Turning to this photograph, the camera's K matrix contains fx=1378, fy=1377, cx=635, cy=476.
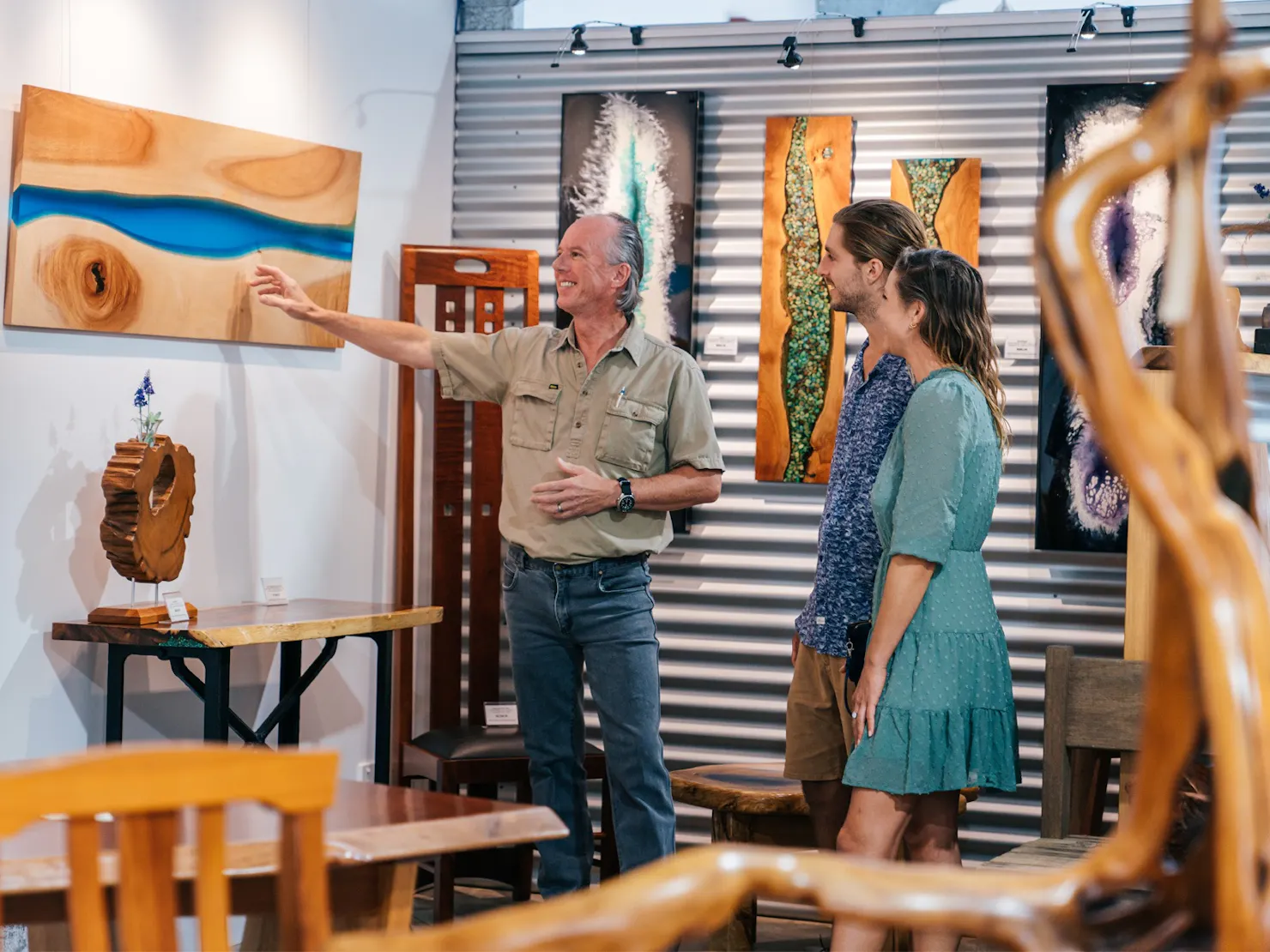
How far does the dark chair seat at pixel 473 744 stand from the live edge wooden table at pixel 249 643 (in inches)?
7.2

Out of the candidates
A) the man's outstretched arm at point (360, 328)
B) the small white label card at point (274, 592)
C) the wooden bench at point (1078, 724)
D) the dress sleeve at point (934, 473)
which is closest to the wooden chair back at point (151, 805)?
the dress sleeve at point (934, 473)

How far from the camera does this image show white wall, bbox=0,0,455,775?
3.55 m

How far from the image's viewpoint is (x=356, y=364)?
4.73 meters

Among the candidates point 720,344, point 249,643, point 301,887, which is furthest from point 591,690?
point 301,887

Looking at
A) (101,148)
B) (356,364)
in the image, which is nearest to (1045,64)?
(356,364)

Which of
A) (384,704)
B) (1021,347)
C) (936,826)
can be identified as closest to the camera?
(936,826)

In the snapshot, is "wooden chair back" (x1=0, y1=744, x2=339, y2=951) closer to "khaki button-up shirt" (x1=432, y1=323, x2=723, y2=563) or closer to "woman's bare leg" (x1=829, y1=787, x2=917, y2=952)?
"woman's bare leg" (x1=829, y1=787, x2=917, y2=952)

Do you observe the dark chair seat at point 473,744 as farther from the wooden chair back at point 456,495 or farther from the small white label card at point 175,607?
the small white label card at point 175,607

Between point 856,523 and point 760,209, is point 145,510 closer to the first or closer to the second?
point 856,523

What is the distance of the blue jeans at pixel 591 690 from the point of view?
3668mm

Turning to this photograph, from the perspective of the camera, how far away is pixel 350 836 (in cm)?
170

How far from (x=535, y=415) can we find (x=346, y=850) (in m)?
Result: 2.27

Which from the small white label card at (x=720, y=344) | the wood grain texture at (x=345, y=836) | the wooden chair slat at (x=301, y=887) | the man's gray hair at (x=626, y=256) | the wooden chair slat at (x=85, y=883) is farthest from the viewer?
the small white label card at (x=720, y=344)

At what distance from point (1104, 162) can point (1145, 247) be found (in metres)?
3.94
